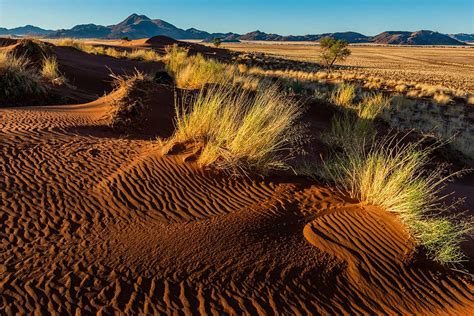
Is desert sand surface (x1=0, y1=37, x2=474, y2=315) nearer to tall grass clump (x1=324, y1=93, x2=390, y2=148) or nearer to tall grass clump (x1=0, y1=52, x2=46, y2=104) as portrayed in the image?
tall grass clump (x1=324, y1=93, x2=390, y2=148)

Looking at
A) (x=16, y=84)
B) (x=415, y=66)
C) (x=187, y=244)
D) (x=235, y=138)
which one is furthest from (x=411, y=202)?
(x=415, y=66)

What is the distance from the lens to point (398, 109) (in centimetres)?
1858

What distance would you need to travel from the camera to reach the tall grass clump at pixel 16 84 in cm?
1186

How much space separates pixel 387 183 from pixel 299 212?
1200 millimetres

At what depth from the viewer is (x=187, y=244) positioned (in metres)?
4.26

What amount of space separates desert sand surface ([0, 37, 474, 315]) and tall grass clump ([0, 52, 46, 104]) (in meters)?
6.69

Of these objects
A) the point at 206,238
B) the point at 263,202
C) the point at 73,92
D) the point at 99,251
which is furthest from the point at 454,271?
the point at 73,92

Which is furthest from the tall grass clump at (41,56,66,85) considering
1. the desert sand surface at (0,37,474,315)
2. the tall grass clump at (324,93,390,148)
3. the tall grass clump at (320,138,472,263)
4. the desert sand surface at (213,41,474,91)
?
the desert sand surface at (213,41,474,91)

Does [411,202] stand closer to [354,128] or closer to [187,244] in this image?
[187,244]

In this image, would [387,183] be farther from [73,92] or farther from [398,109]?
[398,109]

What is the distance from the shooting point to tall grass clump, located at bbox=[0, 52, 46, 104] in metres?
11.9

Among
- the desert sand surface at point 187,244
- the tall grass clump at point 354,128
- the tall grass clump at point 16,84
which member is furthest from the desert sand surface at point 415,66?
the desert sand surface at point 187,244

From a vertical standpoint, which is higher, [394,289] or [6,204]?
[6,204]

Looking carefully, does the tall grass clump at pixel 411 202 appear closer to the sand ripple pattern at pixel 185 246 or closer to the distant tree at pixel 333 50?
the sand ripple pattern at pixel 185 246
